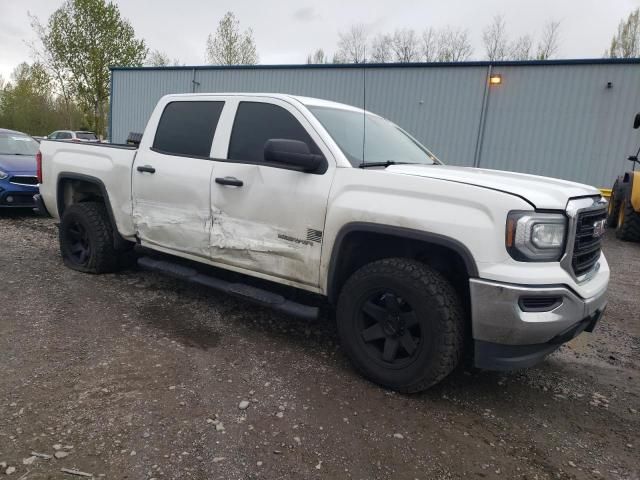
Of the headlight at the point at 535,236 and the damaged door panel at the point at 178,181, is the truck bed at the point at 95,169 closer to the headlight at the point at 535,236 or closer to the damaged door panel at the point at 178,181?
the damaged door panel at the point at 178,181

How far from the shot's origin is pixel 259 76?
52.6 feet

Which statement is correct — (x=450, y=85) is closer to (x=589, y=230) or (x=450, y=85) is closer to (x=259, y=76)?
(x=259, y=76)

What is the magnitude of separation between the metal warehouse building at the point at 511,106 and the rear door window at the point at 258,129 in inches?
356

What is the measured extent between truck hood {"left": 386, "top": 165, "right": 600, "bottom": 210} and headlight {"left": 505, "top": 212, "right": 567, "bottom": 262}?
76mm

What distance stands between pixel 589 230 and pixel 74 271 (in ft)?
16.1

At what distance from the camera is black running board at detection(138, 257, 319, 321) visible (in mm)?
3273

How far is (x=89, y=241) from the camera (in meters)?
4.88

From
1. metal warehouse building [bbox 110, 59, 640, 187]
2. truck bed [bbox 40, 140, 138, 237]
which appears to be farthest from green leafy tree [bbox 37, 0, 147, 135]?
truck bed [bbox 40, 140, 138, 237]

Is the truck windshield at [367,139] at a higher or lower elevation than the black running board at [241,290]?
higher

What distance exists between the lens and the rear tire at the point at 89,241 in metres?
4.75

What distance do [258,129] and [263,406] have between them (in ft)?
6.72

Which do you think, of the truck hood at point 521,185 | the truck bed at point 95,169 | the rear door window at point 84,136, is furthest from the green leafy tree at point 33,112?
the truck hood at point 521,185

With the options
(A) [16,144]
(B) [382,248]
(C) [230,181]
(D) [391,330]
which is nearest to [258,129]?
(C) [230,181]

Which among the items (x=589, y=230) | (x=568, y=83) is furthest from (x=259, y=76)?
(x=589, y=230)
